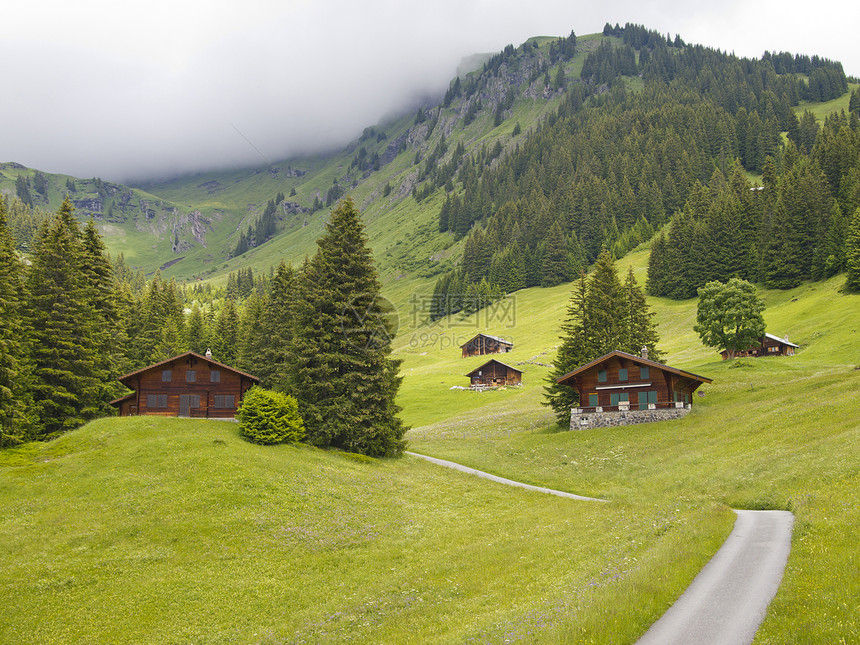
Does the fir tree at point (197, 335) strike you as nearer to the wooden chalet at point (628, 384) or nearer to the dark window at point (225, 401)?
the dark window at point (225, 401)

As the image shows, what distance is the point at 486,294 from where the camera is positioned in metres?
170

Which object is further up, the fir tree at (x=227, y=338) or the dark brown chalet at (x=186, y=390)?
the fir tree at (x=227, y=338)

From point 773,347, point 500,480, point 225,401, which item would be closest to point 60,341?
point 225,401

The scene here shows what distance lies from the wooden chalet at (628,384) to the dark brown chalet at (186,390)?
3131cm

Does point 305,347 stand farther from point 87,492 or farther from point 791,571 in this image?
point 791,571

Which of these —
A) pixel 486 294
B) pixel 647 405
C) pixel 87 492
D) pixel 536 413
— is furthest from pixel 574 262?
pixel 87 492

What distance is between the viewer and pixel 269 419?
3741 centimetres

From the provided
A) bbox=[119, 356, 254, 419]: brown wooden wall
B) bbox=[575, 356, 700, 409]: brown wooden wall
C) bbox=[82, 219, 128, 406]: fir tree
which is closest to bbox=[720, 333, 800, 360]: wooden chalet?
bbox=[575, 356, 700, 409]: brown wooden wall

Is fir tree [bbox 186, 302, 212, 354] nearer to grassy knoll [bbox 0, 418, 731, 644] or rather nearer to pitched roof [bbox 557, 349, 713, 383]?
grassy knoll [bbox 0, 418, 731, 644]

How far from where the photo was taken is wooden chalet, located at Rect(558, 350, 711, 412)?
51375 mm

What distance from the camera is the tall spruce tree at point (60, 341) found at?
3962 centimetres

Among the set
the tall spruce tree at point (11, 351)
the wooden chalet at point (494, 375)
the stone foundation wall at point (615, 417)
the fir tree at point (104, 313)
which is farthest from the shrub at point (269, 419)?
the wooden chalet at point (494, 375)

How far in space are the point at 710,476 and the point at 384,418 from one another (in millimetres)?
22310

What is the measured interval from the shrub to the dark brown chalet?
404 inches
